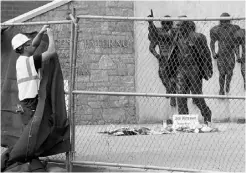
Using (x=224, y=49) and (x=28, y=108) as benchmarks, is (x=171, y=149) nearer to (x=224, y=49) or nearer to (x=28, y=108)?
(x=28, y=108)

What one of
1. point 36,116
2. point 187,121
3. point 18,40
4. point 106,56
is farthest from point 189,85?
point 36,116

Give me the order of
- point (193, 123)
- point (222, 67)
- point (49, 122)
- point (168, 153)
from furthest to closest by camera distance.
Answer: point (222, 67)
point (193, 123)
point (168, 153)
point (49, 122)

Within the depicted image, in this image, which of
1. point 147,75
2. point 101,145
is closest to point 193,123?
point 101,145

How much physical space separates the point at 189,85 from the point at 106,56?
2849mm

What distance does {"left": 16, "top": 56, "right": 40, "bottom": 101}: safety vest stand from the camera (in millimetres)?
7871

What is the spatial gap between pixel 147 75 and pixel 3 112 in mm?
6815

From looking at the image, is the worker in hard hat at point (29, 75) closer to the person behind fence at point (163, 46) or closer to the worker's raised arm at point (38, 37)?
the worker's raised arm at point (38, 37)

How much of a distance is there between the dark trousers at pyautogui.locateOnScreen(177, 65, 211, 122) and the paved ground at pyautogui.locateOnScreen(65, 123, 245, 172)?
0.47 meters

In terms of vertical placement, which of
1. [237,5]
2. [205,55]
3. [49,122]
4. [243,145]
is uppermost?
[237,5]

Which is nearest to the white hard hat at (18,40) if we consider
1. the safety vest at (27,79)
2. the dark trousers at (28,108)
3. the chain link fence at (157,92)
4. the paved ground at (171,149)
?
the safety vest at (27,79)

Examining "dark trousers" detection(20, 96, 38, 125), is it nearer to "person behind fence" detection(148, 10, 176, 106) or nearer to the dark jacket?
"person behind fence" detection(148, 10, 176, 106)

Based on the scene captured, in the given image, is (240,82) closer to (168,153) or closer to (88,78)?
(88,78)

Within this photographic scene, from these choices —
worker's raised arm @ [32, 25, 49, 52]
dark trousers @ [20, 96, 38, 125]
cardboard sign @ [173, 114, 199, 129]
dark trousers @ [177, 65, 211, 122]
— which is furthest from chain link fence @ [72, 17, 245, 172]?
worker's raised arm @ [32, 25, 49, 52]

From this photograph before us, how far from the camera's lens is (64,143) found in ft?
26.5
